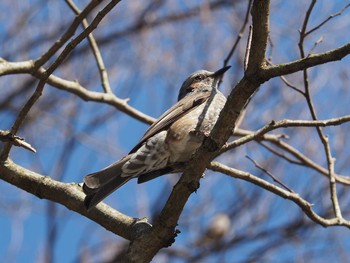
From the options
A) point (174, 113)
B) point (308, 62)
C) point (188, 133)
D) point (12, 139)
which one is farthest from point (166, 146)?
point (308, 62)

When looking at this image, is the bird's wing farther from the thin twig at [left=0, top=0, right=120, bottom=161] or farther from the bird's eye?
the thin twig at [left=0, top=0, right=120, bottom=161]

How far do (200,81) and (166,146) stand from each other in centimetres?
132

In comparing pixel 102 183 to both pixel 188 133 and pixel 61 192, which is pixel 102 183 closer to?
pixel 61 192

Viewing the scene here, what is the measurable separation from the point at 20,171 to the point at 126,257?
889 millimetres

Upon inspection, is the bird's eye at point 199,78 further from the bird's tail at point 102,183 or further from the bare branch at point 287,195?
the bird's tail at point 102,183

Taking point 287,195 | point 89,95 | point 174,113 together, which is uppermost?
point 89,95

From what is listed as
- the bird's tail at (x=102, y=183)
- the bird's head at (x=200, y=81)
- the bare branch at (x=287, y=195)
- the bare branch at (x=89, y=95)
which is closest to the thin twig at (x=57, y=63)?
the bird's tail at (x=102, y=183)

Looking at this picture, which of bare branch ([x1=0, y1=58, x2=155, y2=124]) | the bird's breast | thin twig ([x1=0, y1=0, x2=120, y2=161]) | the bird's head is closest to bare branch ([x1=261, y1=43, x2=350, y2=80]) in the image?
thin twig ([x1=0, y1=0, x2=120, y2=161])

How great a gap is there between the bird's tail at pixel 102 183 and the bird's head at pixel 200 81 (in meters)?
1.51

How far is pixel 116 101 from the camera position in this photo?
476 cm

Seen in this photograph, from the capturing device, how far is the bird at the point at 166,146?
145 inches

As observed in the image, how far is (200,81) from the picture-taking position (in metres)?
5.25

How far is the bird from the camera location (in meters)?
3.68

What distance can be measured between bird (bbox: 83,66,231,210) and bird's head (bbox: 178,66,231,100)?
1.75 feet
